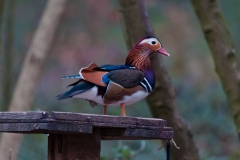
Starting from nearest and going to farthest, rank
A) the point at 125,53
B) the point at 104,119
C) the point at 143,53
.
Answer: the point at 104,119 < the point at 143,53 < the point at 125,53

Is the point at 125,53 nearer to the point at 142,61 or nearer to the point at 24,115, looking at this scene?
the point at 142,61

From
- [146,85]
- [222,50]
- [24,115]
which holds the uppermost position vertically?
[222,50]

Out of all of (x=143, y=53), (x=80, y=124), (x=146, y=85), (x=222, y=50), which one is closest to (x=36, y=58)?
(x=222, y=50)

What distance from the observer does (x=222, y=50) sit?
3982mm

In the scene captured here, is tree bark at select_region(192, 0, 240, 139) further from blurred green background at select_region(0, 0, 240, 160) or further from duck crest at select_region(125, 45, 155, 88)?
blurred green background at select_region(0, 0, 240, 160)

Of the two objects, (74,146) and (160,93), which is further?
(160,93)

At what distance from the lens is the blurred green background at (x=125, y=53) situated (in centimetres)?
765

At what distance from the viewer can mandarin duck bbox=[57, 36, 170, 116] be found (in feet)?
8.06

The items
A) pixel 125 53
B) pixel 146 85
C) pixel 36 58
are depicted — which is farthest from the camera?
pixel 125 53

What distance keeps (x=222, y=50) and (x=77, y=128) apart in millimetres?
1997

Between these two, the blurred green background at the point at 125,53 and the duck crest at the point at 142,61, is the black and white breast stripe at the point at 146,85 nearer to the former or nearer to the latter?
the duck crest at the point at 142,61

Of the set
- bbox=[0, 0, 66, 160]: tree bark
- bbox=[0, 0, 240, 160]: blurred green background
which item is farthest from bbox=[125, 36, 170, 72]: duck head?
bbox=[0, 0, 240, 160]: blurred green background

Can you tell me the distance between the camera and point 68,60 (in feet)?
37.8

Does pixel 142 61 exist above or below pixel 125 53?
below
